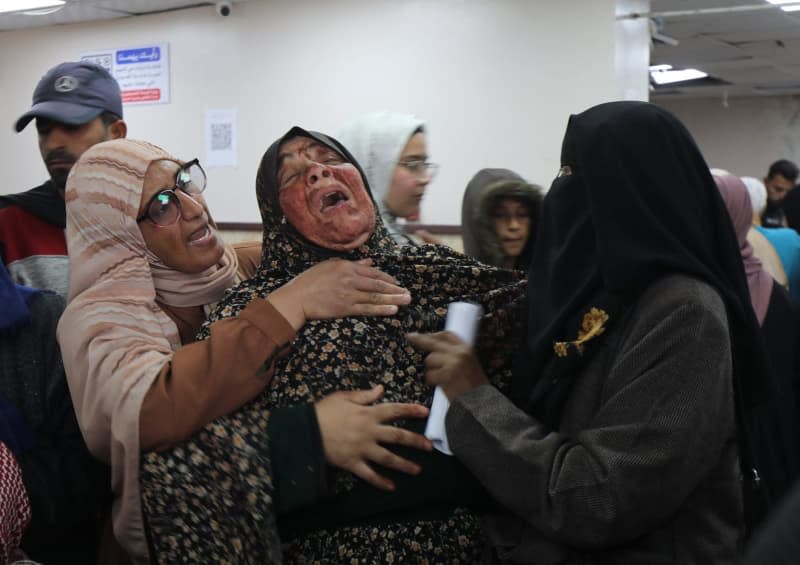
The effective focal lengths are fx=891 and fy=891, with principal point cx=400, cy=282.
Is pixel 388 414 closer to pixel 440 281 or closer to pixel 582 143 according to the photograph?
pixel 440 281

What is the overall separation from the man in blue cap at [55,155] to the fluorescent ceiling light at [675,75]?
8.69 m

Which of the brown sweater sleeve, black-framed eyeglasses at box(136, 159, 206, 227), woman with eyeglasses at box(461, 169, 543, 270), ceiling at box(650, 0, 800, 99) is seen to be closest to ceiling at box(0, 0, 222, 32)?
ceiling at box(650, 0, 800, 99)

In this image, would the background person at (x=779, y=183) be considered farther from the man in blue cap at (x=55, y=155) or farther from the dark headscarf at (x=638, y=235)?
the dark headscarf at (x=638, y=235)

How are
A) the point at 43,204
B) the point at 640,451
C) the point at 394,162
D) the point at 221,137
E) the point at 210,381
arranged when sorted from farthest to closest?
the point at 221,137 < the point at 394,162 < the point at 43,204 < the point at 210,381 < the point at 640,451

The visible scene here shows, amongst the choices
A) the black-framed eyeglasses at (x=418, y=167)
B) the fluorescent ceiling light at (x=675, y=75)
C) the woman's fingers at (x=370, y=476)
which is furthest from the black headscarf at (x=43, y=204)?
the fluorescent ceiling light at (x=675, y=75)

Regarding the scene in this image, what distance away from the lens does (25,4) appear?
5770 millimetres

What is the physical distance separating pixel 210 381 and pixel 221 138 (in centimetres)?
470

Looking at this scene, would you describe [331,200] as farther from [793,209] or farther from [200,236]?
[793,209]

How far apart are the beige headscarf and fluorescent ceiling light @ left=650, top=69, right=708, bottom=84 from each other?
946 centimetres

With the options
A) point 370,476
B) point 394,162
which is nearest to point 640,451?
point 370,476

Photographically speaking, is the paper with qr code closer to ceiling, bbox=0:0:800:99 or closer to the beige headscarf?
ceiling, bbox=0:0:800:99

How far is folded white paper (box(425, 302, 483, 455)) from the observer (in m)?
1.49

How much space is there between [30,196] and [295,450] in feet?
4.84

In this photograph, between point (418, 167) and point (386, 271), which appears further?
point (418, 167)
